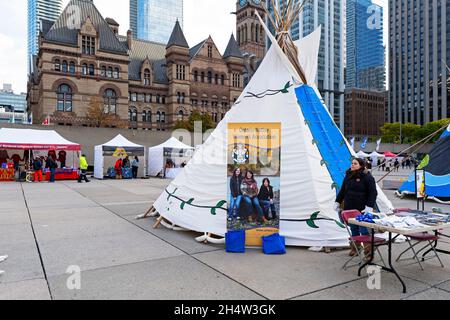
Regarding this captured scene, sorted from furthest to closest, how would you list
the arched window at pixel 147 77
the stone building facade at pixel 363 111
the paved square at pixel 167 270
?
the stone building facade at pixel 363 111 < the arched window at pixel 147 77 < the paved square at pixel 167 270

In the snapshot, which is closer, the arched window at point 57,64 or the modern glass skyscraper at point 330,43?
the arched window at point 57,64

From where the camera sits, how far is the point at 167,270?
4625 mm

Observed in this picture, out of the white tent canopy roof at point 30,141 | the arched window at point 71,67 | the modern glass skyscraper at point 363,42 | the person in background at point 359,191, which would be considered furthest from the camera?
the arched window at point 71,67

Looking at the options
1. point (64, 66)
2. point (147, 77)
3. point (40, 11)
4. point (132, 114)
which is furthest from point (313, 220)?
point (40, 11)

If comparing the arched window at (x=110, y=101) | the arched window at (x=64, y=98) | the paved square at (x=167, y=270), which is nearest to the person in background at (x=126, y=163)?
the paved square at (x=167, y=270)

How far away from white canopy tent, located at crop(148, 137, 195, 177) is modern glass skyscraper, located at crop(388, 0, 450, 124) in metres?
96.1

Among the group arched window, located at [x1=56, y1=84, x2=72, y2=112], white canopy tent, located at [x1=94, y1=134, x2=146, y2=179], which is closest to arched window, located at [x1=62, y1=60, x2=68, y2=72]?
arched window, located at [x1=56, y1=84, x2=72, y2=112]

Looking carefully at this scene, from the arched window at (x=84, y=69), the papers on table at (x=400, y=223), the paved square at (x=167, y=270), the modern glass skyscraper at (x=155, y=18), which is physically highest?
the modern glass skyscraper at (x=155, y=18)

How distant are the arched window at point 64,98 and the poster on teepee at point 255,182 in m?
50.2

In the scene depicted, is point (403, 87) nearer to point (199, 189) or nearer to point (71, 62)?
point (71, 62)

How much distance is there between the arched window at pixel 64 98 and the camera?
4888 cm

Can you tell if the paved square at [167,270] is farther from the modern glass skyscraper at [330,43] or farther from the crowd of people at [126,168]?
the modern glass skyscraper at [330,43]

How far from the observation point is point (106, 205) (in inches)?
427

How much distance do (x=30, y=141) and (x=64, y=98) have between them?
3264 cm
